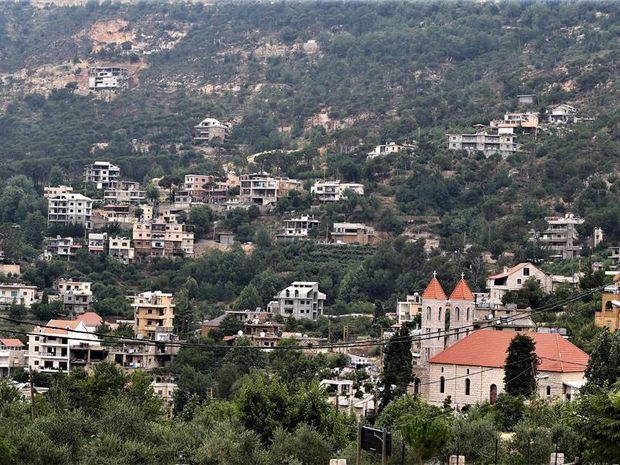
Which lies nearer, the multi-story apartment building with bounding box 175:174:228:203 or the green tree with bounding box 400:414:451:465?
the green tree with bounding box 400:414:451:465

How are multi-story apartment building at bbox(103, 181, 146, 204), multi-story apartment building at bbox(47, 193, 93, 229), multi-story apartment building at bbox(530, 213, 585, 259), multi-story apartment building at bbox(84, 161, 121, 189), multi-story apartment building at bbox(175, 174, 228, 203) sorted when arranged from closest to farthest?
1. multi-story apartment building at bbox(530, 213, 585, 259)
2. multi-story apartment building at bbox(47, 193, 93, 229)
3. multi-story apartment building at bbox(103, 181, 146, 204)
4. multi-story apartment building at bbox(175, 174, 228, 203)
5. multi-story apartment building at bbox(84, 161, 121, 189)

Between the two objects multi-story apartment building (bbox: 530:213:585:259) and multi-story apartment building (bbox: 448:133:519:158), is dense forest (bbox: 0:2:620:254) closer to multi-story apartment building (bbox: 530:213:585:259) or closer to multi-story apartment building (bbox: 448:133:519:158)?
multi-story apartment building (bbox: 530:213:585:259)

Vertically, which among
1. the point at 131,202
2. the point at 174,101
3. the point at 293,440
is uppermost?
the point at 174,101

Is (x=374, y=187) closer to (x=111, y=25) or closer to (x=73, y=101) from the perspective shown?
(x=73, y=101)

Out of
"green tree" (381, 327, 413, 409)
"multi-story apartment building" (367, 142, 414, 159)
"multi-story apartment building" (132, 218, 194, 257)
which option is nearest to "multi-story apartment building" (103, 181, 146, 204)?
"multi-story apartment building" (132, 218, 194, 257)

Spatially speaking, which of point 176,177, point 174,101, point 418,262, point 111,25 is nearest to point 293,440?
point 418,262

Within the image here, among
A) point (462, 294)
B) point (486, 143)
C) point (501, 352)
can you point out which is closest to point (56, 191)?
point (486, 143)

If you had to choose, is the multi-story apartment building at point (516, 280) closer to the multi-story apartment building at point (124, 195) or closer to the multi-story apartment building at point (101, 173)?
the multi-story apartment building at point (124, 195)
